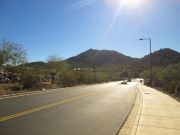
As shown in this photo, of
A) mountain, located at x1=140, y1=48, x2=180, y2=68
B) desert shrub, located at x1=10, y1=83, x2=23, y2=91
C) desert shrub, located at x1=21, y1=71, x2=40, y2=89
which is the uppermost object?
mountain, located at x1=140, y1=48, x2=180, y2=68

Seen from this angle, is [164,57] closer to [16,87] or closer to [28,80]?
[28,80]

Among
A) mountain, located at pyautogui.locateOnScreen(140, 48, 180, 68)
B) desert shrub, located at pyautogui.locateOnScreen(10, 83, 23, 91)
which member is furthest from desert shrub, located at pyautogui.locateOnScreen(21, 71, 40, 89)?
mountain, located at pyautogui.locateOnScreen(140, 48, 180, 68)

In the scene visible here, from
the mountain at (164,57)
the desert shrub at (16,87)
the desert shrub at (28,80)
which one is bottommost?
the desert shrub at (16,87)

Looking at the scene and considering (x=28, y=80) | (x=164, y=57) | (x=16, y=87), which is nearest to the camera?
(x=16, y=87)

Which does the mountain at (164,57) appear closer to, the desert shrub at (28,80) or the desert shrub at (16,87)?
the desert shrub at (28,80)

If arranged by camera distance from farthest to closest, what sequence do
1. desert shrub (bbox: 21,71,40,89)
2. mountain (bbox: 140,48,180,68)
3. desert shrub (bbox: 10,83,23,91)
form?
mountain (bbox: 140,48,180,68), desert shrub (bbox: 21,71,40,89), desert shrub (bbox: 10,83,23,91)

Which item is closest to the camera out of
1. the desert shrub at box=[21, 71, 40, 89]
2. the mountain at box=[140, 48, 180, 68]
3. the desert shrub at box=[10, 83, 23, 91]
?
the desert shrub at box=[10, 83, 23, 91]

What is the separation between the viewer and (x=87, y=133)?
10172 mm

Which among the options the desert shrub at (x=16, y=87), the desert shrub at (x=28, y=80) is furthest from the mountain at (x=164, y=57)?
the desert shrub at (x=16, y=87)

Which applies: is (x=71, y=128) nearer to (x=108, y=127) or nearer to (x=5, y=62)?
(x=108, y=127)

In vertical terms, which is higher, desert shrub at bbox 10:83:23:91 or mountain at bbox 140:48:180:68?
mountain at bbox 140:48:180:68

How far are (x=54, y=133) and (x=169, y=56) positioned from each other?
170 metres

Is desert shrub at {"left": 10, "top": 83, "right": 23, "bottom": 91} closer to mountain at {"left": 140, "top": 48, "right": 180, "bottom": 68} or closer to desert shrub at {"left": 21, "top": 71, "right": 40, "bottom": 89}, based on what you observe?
desert shrub at {"left": 21, "top": 71, "right": 40, "bottom": 89}

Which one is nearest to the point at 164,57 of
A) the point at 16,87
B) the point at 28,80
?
the point at 28,80
